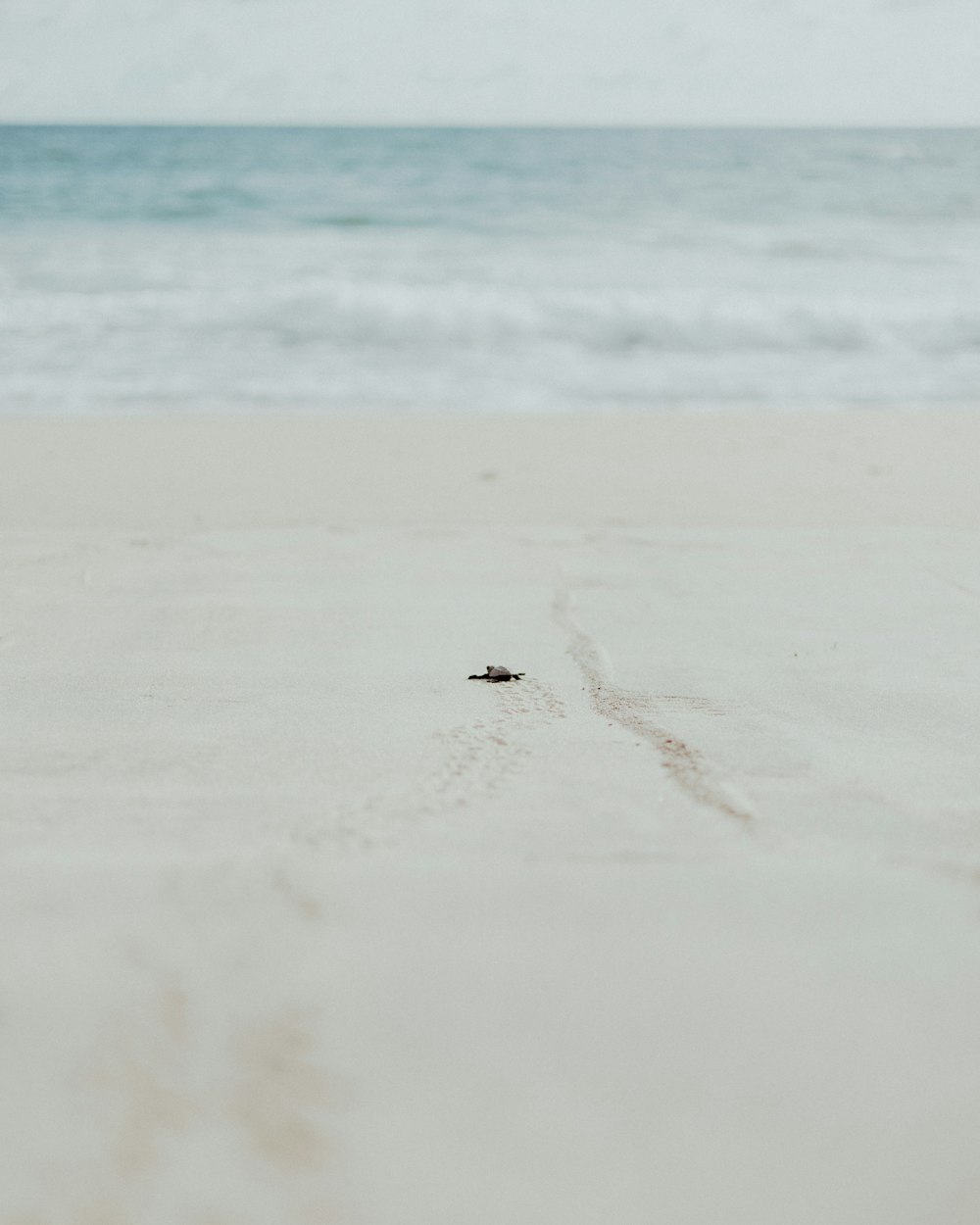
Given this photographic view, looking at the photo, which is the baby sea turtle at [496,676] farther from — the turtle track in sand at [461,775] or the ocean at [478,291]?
the ocean at [478,291]

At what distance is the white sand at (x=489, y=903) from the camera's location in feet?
3.64

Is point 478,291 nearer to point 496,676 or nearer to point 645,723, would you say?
point 496,676

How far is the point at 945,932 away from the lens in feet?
4.63

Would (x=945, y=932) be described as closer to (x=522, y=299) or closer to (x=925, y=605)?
(x=925, y=605)

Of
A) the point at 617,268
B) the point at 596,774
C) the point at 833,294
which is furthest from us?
the point at 617,268

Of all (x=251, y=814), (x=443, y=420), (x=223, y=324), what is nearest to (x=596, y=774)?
(x=251, y=814)

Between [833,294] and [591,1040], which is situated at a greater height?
[833,294]

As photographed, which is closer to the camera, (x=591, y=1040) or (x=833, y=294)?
(x=591, y=1040)

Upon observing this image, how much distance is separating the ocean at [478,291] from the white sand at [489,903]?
390 centimetres

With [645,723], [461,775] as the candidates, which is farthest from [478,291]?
[461,775]

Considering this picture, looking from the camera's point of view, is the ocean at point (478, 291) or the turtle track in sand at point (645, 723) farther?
A: the ocean at point (478, 291)

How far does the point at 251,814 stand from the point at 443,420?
4159 mm

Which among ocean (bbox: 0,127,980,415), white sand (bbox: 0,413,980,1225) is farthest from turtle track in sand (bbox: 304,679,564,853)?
ocean (bbox: 0,127,980,415)

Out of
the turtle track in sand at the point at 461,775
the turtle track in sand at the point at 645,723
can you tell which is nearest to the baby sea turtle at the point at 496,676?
the turtle track in sand at the point at 461,775
